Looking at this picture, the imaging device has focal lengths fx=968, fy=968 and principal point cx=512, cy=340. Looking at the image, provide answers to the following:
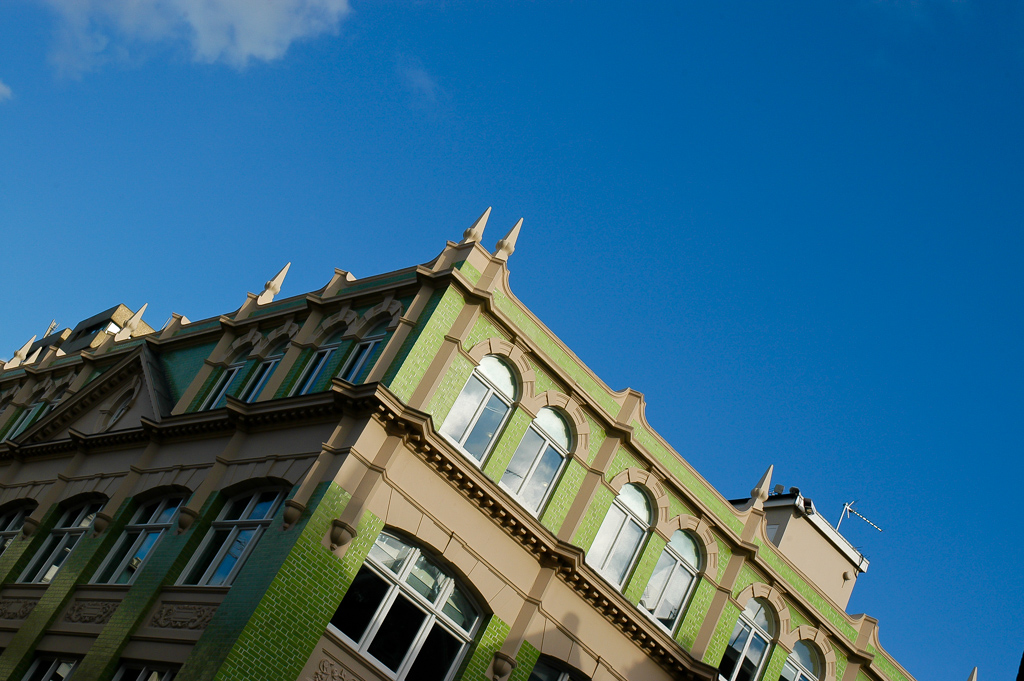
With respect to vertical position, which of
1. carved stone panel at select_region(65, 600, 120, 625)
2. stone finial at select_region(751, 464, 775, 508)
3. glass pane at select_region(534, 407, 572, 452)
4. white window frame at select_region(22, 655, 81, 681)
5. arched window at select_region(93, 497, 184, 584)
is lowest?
white window frame at select_region(22, 655, 81, 681)

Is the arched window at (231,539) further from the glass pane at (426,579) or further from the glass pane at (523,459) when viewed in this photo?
the glass pane at (523,459)

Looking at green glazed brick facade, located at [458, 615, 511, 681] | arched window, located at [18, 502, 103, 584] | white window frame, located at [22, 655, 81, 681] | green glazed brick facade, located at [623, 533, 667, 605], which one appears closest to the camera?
green glazed brick facade, located at [458, 615, 511, 681]

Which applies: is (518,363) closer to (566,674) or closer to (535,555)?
(535,555)

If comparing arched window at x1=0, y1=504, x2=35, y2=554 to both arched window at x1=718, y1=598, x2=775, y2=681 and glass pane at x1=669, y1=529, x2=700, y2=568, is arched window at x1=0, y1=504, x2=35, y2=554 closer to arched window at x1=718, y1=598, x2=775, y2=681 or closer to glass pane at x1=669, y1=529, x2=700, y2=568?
glass pane at x1=669, y1=529, x2=700, y2=568

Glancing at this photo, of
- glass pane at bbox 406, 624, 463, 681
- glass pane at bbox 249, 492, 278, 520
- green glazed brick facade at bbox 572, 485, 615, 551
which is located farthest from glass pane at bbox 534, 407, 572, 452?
glass pane at bbox 249, 492, 278, 520

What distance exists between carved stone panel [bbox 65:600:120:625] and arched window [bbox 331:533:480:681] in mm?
6908

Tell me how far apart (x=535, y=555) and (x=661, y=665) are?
5.08 meters

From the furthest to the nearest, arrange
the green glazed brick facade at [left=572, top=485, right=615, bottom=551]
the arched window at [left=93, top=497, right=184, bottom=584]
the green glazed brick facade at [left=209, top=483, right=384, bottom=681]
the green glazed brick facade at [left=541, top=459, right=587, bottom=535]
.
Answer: the arched window at [left=93, top=497, right=184, bottom=584] → the green glazed brick facade at [left=572, top=485, right=615, bottom=551] → the green glazed brick facade at [left=541, top=459, right=587, bottom=535] → the green glazed brick facade at [left=209, top=483, right=384, bottom=681]

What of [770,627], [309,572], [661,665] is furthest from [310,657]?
[770,627]

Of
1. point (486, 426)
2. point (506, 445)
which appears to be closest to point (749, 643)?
point (506, 445)

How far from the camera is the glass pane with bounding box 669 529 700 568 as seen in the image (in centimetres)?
2598

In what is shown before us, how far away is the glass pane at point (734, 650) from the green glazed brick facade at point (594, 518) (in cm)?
554

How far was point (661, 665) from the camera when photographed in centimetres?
2498

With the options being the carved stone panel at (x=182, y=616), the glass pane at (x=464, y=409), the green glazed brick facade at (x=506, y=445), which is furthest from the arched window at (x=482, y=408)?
the carved stone panel at (x=182, y=616)
